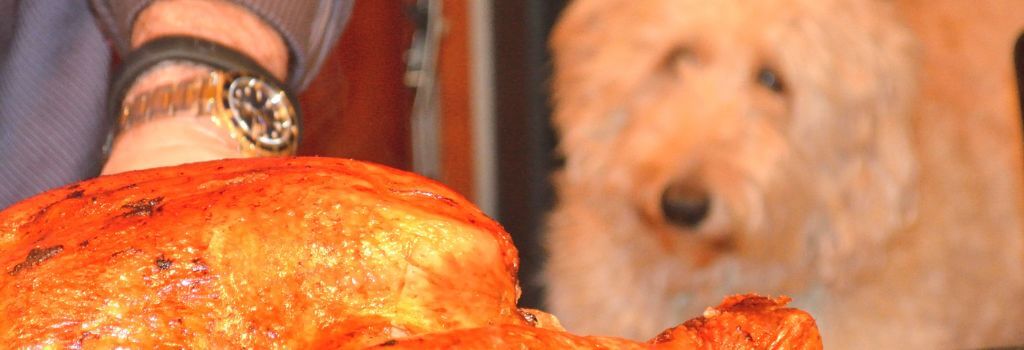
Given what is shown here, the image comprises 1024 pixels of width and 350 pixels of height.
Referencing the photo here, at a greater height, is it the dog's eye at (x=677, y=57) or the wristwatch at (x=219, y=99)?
the dog's eye at (x=677, y=57)

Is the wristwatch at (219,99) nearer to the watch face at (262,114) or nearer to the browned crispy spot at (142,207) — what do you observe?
the watch face at (262,114)

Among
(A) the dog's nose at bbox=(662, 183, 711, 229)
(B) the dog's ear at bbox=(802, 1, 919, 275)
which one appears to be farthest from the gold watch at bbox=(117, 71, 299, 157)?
(B) the dog's ear at bbox=(802, 1, 919, 275)

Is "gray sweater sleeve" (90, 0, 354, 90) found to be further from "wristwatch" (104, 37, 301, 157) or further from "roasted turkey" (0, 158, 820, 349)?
"roasted turkey" (0, 158, 820, 349)

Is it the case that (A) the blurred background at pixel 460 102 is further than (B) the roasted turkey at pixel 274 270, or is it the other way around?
(A) the blurred background at pixel 460 102

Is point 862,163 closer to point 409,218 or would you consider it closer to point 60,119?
point 60,119

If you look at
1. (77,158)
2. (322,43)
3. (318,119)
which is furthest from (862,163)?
(77,158)

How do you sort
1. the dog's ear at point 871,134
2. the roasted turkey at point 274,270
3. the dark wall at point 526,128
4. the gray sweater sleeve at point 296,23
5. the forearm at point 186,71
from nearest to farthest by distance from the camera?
the roasted turkey at point 274,270 < the forearm at point 186,71 < the gray sweater sleeve at point 296,23 < the dog's ear at point 871,134 < the dark wall at point 526,128

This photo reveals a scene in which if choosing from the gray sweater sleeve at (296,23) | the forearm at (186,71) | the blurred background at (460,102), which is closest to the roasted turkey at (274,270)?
the forearm at (186,71)
